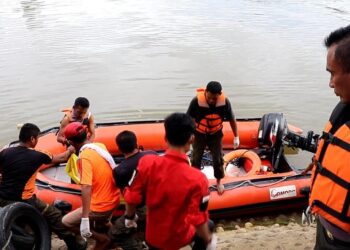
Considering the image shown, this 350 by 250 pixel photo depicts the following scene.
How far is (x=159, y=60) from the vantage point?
1377 cm

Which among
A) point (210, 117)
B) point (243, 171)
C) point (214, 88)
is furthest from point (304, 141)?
point (214, 88)

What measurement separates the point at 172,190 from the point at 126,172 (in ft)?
3.29

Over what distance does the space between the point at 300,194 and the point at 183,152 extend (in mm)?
3446

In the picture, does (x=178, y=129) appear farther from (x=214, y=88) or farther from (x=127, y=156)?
(x=214, y=88)

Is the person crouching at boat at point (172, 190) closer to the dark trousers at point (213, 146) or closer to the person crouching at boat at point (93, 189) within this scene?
the person crouching at boat at point (93, 189)

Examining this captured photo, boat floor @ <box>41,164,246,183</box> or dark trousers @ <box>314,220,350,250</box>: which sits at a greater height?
dark trousers @ <box>314,220,350,250</box>

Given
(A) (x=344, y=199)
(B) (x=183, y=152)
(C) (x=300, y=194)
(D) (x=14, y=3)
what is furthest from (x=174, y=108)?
(D) (x=14, y=3)

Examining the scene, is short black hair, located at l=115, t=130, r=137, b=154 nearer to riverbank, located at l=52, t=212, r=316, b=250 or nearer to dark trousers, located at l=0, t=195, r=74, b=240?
dark trousers, located at l=0, t=195, r=74, b=240

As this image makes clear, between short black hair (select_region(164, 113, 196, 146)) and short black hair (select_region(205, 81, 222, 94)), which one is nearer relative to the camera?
short black hair (select_region(164, 113, 196, 146))

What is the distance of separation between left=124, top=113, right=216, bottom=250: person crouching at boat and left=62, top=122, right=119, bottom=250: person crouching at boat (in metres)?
0.95

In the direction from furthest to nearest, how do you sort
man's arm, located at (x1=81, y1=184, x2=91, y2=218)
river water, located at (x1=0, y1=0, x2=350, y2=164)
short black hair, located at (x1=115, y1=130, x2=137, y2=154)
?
river water, located at (x1=0, y1=0, x2=350, y2=164), man's arm, located at (x1=81, y1=184, x2=91, y2=218), short black hair, located at (x1=115, y1=130, x2=137, y2=154)

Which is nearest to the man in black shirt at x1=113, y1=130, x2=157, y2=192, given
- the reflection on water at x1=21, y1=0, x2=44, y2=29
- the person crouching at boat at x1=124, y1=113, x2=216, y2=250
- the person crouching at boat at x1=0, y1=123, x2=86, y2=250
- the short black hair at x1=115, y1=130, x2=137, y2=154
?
the short black hair at x1=115, y1=130, x2=137, y2=154

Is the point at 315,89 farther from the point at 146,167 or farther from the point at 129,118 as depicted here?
the point at 146,167

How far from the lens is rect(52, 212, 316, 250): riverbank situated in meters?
4.02
